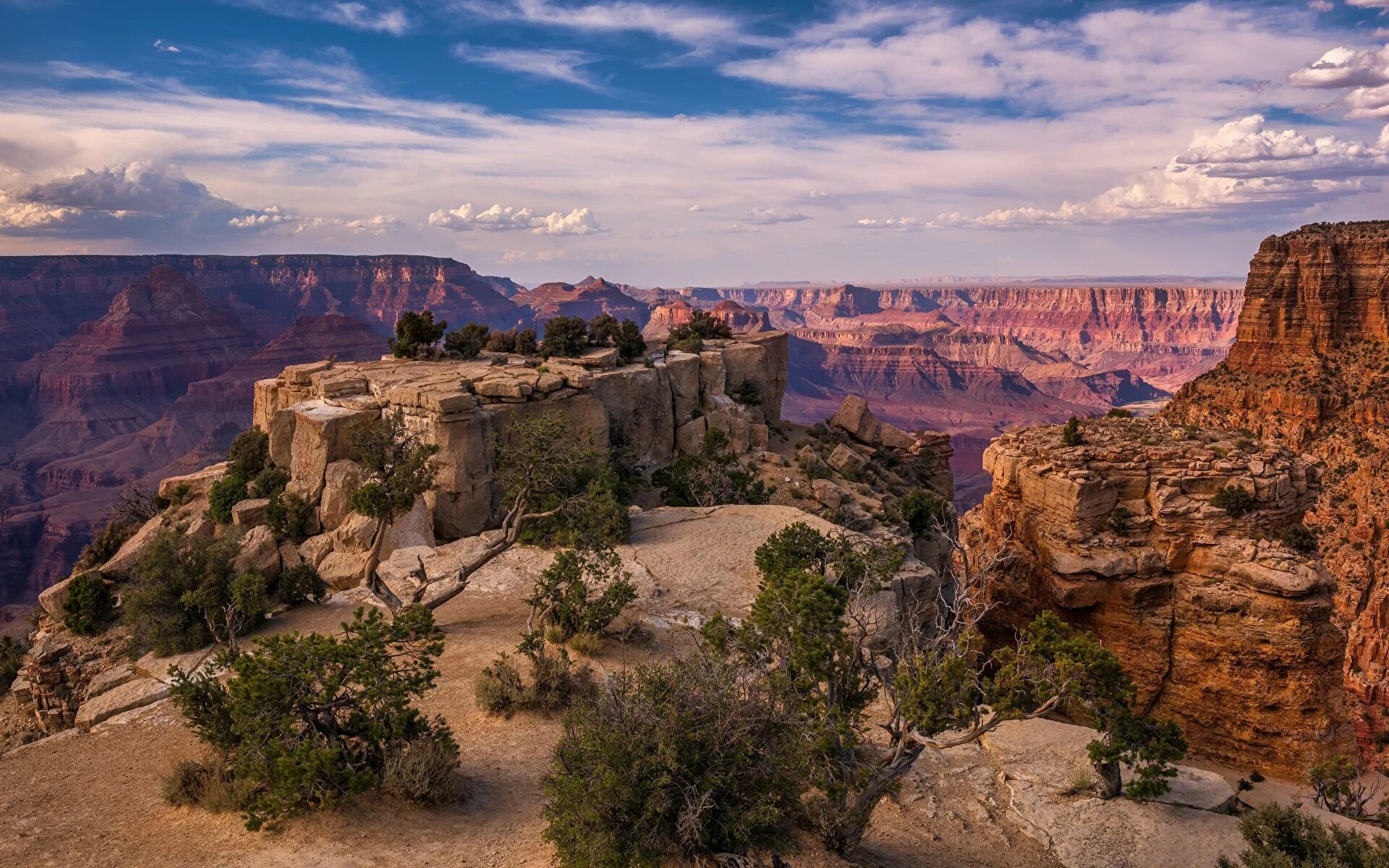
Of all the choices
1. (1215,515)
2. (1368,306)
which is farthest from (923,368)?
(1215,515)

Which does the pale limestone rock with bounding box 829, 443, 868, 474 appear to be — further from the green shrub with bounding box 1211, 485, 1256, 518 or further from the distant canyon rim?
the distant canyon rim

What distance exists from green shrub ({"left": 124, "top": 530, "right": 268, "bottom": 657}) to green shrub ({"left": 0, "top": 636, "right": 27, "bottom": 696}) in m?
5.09

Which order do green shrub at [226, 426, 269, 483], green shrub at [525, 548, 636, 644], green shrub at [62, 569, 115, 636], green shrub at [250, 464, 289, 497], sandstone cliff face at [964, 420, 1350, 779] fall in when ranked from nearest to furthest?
green shrub at [525, 548, 636, 644] → green shrub at [62, 569, 115, 636] → green shrub at [250, 464, 289, 497] → sandstone cliff face at [964, 420, 1350, 779] → green shrub at [226, 426, 269, 483]

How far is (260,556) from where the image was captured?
1900 centimetres

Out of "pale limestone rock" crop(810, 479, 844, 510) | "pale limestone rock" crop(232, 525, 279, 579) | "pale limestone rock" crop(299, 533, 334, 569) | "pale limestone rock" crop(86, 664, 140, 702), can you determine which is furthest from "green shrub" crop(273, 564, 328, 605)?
"pale limestone rock" crop(810, 479, 844, 510)

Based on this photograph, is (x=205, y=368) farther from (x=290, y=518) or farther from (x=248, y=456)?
(x=290, y=518)

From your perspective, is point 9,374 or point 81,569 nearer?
point 81,569

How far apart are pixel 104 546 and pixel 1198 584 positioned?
37568mm

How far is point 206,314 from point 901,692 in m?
158

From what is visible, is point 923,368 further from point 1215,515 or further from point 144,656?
point 144,656

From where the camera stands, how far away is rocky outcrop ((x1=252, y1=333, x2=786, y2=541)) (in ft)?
74.9

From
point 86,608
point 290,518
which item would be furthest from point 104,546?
point 290,518

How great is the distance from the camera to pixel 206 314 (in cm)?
13638

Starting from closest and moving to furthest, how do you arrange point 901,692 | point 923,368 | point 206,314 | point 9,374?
point 901,692
point 9,374
point 206,314
point 923,368
